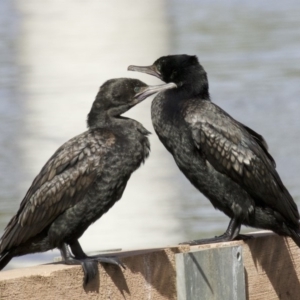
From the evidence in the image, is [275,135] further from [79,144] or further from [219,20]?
[79,144]

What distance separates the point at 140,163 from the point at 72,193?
375mm

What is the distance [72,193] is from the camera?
4660mm

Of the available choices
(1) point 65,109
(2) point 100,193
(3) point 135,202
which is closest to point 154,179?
(3) point 135,202

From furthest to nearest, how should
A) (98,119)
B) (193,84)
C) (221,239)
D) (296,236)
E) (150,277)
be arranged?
(193,84) → (221,239) → (296,236) → (98,119) → (150,277)

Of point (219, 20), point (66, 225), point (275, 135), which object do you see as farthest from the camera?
point (219, 20)

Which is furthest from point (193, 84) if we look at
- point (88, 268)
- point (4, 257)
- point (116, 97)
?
point (88, 268)

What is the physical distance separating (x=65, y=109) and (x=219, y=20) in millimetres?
6121

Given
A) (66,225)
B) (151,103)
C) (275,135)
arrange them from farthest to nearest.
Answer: (275,135) < (151,103) < (66,225)

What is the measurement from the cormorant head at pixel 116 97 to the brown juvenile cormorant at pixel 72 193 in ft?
0.57

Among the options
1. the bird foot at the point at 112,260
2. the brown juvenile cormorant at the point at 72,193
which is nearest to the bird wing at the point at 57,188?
the brown juvenile cormorant at the point at 72,193

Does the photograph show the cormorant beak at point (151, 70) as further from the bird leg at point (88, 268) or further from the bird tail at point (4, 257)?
the bird leg at point (88, 268)

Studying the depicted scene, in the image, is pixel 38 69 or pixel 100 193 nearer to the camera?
pixel 100 193

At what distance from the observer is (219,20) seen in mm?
11797

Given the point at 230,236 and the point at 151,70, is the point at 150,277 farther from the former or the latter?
the point at 151,70
